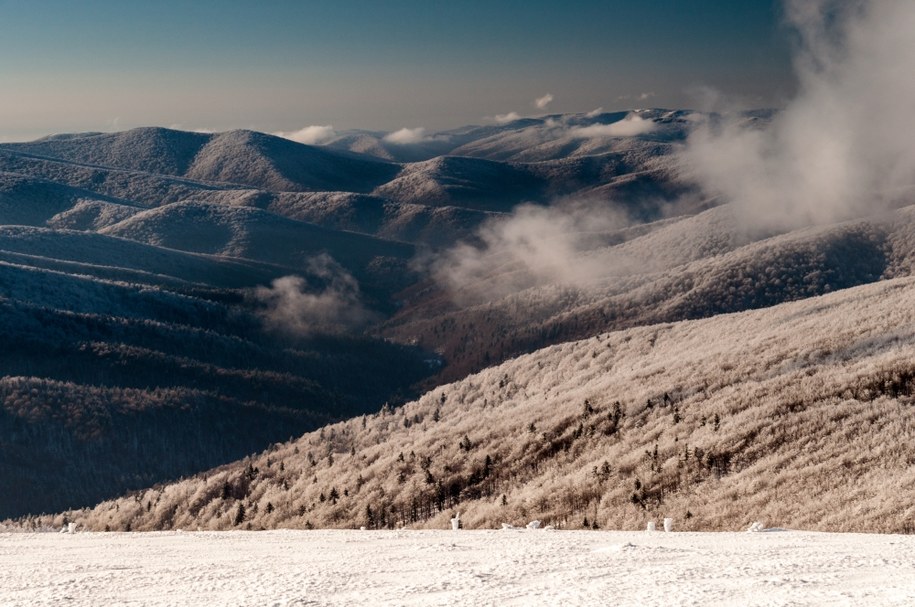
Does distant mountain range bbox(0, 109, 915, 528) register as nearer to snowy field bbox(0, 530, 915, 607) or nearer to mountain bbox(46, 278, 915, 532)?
mountain bbox(46, 278, 915, 532)

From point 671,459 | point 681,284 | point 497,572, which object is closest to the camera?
point 497,572

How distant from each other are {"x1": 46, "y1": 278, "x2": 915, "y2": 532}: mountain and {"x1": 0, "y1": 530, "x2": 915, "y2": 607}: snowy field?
579 cm

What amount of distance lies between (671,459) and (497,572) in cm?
1658

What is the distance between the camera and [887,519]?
19.1 m

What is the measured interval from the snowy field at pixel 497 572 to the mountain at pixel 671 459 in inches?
228

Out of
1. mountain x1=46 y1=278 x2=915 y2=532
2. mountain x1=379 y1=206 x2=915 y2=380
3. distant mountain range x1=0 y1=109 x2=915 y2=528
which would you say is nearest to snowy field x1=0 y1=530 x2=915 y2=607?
mountain x1=46 y1=278 x2=915 y2=532

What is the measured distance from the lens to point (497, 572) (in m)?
13.6

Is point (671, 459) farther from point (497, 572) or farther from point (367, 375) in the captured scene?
point (367, 375)

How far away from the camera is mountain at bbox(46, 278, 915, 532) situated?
924 inches

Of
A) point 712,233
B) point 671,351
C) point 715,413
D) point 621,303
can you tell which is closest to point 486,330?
point 621,303

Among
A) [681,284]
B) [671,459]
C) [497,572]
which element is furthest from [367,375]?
[497,572]

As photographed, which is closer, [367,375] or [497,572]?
[497,572]

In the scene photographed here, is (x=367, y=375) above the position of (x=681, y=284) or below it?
below

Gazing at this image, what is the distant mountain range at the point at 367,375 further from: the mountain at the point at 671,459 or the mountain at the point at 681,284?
the mountain at the point at 681,284
